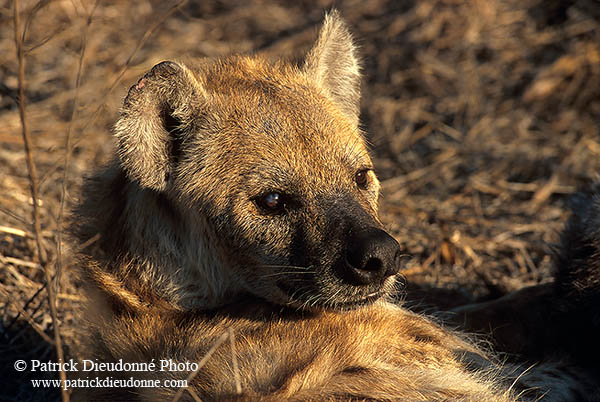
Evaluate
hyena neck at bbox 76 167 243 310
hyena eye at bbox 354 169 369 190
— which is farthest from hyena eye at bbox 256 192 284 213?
hyena eye at bbox 354 169 369 190

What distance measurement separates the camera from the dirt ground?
3.61 metres

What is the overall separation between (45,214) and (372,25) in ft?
9.59

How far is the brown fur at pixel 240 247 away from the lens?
221 centimetres

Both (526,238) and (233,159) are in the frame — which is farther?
(526,238)

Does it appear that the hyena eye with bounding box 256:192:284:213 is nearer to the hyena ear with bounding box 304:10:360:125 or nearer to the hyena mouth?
the hyena mouth

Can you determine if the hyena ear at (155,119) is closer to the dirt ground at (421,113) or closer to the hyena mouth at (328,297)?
the hyena mouth at (328,297)

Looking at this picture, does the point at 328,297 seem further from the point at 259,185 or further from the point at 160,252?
the point at 160,252

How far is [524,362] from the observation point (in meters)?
2.74

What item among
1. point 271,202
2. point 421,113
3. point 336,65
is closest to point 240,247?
point 271,202

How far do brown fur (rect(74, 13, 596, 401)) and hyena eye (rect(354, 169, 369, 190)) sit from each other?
0.09 ft

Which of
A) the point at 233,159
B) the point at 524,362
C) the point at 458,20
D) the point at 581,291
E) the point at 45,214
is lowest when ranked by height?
the point at 524,362

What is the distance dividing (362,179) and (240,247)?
19.7 inches

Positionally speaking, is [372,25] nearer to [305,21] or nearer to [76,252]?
[305,21]

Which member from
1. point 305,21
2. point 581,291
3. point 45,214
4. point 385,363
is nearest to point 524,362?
point 581,291
